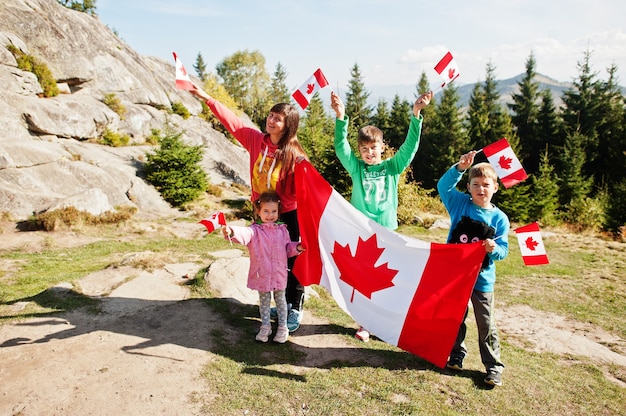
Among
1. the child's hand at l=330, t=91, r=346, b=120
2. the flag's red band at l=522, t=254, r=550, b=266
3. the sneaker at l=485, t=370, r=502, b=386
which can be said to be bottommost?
the sneaker at l=485, t=370, r=502, b=386

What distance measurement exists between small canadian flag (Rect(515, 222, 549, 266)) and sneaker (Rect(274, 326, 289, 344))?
2.59m

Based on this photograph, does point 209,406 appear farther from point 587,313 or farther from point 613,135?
point 613,135

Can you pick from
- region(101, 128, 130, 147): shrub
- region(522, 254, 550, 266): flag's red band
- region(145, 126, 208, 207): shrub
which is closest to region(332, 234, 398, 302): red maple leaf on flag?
region(522, 254, 550, 266): flag's red band

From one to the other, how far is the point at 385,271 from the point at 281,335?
54.5 inches

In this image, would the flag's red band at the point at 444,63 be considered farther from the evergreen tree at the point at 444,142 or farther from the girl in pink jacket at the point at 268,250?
the evergreen tree at the point at 444,142

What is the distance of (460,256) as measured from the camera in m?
4.00

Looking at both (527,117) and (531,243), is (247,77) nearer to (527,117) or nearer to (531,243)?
(527,117)

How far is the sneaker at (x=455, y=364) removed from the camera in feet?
13.9

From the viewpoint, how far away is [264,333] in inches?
→ 183

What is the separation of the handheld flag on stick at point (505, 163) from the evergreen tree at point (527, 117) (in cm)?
3827

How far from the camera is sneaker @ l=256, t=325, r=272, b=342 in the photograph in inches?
181

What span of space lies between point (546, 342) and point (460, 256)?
2.86 m

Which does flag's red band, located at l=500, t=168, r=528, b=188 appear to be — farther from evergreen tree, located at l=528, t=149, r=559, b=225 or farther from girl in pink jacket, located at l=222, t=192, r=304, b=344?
evergreen tree, located at l=528, t=149, r=559, b=225

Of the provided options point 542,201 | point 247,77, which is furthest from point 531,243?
point 247,77
